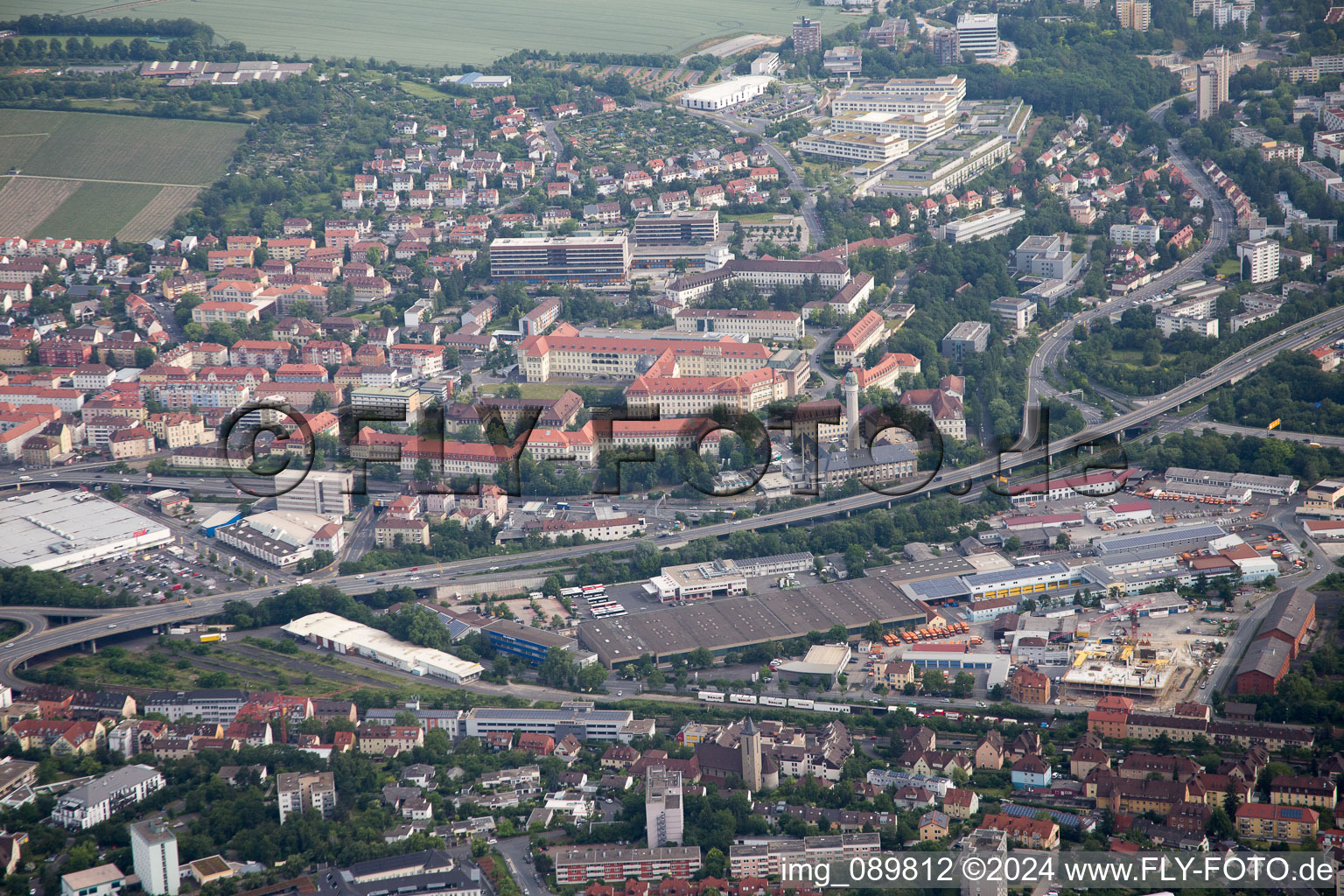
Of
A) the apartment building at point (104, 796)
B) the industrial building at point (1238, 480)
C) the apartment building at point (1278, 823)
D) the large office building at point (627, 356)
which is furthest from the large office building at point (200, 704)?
the industrial building at point (1238, 480)

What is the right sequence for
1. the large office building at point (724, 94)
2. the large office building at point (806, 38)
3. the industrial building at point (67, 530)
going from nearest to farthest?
1. the industrial building at point (67, 530)
2. the large office building at point (724, 94)
3. the large office building at point (806, 38)

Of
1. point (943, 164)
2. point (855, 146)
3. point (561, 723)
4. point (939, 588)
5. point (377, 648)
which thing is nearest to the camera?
point (561, 723)

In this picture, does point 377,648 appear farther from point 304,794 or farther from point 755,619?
point 755,619

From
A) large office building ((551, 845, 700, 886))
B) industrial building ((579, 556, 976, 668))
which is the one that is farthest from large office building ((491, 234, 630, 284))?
large office building ((551, 845, 700, 886))

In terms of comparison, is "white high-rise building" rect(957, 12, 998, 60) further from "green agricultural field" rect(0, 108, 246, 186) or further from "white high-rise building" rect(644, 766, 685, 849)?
"white high-rise building" rect(644, 766, 685, 849)

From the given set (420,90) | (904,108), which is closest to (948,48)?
(904,108)

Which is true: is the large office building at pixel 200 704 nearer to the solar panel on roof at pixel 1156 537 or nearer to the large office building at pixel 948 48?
the solar panel on roof at pixel 1156 537

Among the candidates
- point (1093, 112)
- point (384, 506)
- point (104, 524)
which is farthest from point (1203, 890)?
point (1093, 112)
